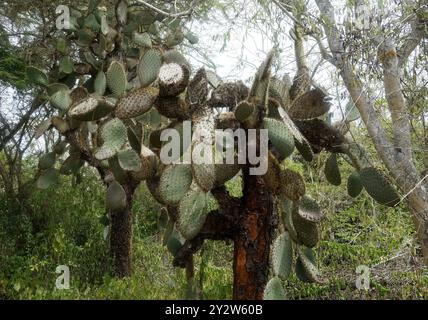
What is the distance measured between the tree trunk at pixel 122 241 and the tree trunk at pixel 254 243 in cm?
184

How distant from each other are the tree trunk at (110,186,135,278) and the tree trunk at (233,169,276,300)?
1.84m

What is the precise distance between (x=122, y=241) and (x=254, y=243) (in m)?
1.95

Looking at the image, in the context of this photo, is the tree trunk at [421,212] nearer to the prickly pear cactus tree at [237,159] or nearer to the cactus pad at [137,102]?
the prickly pear cactus tree at [237,159]

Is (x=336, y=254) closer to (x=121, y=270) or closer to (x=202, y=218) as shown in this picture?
(x=121, y=270)

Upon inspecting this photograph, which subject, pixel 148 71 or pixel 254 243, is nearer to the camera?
pixel 254 243

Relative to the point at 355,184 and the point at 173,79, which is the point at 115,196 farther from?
the point at 355,184

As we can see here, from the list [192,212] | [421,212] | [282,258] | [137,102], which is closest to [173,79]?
[137,102]

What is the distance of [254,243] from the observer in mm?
2377

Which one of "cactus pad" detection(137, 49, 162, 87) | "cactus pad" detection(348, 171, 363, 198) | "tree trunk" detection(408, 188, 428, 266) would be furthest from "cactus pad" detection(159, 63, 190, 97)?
"tree trunk" detection(408, 188, 428, 266)

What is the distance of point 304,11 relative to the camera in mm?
2957

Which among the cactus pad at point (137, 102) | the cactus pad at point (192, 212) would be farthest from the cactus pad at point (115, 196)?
the cactus pad at point (192, 212)

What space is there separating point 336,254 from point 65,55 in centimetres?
250

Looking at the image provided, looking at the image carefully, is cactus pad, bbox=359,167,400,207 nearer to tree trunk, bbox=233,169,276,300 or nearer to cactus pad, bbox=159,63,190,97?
tree trunk, bbox=233,169,276,300

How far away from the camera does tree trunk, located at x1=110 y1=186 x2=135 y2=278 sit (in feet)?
13.5
